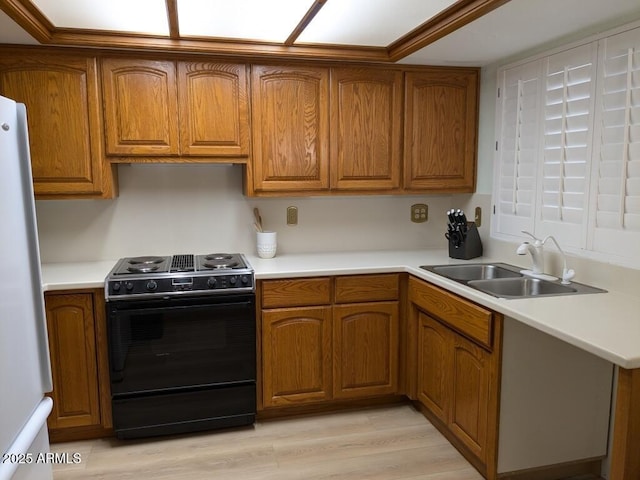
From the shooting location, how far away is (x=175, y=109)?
2754mm

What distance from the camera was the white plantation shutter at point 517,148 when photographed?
8.85ft

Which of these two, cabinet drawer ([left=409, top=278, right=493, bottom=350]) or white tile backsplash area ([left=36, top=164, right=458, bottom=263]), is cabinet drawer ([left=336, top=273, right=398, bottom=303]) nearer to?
cabinet drawer ([left=409, top=278, right=493, bottom=350])

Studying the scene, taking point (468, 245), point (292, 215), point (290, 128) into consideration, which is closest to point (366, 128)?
point (290, 128)

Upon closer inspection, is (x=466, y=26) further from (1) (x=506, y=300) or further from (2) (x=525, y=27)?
(1) (x=506, y=300)

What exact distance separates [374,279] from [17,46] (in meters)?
2.22

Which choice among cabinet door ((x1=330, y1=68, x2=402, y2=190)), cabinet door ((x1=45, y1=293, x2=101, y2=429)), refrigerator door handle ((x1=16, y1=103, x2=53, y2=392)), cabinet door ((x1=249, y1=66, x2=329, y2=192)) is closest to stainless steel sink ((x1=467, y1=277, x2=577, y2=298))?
cabinet door ((x1=330, y1=68, x2=402, y2=190))

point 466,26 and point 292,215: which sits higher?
point 466,26

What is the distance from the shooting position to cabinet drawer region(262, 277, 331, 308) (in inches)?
107

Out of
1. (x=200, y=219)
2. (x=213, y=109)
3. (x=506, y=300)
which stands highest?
(x=213, y=109)

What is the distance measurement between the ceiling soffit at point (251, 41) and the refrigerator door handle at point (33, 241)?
809 mm

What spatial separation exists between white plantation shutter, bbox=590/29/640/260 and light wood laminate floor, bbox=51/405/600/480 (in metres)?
1.27

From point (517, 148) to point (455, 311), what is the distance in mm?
1081

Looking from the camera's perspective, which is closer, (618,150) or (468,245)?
(618,150)

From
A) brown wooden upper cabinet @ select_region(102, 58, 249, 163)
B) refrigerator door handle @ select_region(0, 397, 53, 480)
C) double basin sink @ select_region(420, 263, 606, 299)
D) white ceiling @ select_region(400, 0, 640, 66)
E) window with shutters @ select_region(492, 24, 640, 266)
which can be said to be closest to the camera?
refrigerator door handle @ select_region(0, 397, 53, 480)
